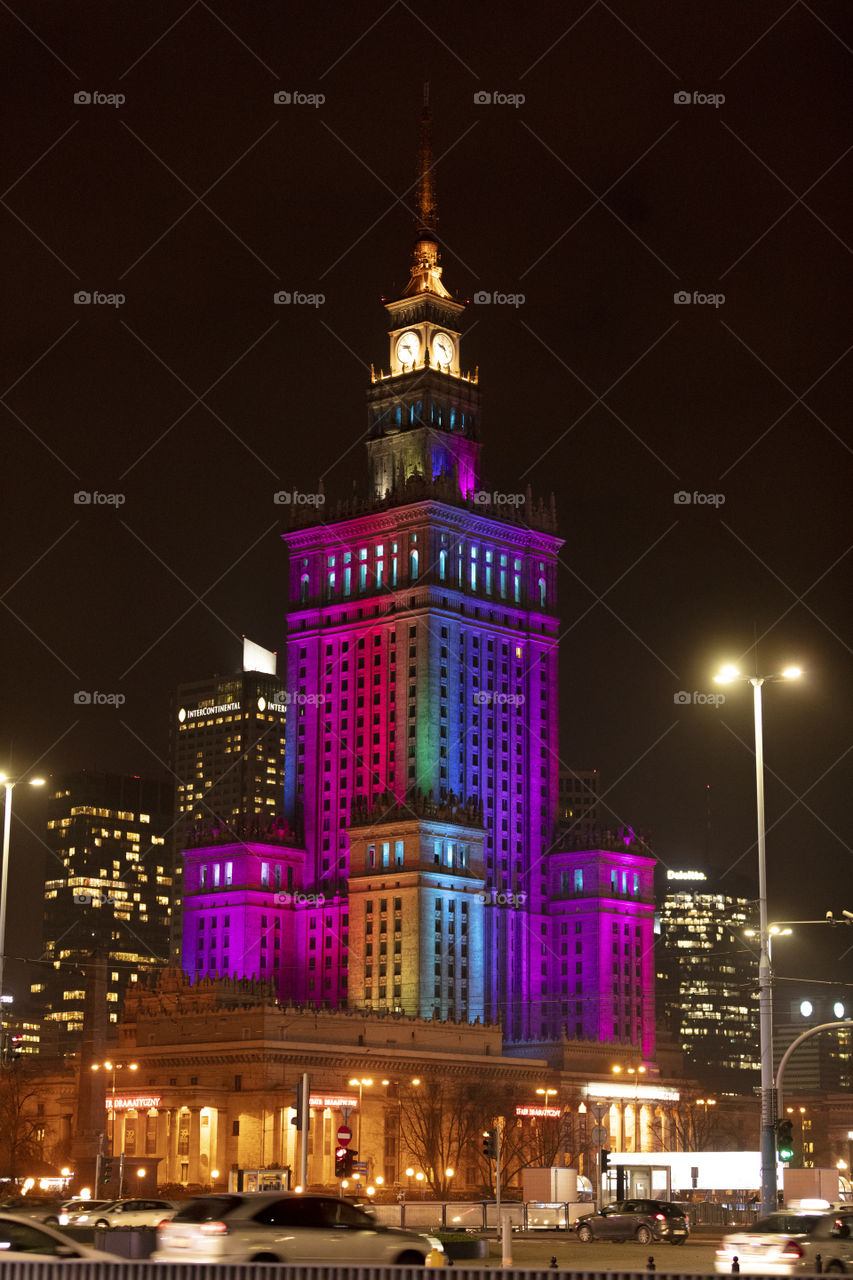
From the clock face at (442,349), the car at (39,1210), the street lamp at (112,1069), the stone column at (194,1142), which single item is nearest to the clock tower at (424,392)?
the clock face at (442,349)

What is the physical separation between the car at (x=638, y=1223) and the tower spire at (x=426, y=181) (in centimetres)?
13213

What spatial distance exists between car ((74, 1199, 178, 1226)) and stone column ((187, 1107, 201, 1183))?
7462 cm

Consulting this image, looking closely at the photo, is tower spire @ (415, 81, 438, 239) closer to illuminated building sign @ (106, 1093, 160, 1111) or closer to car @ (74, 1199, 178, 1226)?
illuminated building sign @ (106, 1093, 160, 1111)

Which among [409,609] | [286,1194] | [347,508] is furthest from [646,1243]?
[347,508]

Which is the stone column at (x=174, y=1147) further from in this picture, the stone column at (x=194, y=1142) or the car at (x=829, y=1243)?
the car at (x=829, y=1243)

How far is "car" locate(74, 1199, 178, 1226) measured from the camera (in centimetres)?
6095

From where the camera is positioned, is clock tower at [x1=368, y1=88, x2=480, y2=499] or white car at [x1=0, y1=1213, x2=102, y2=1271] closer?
white car at [x1=0, y1=1213, x2=102, y2=1271]

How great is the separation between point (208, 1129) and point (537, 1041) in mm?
43636

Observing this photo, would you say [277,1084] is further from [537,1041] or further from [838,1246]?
[838,1246]

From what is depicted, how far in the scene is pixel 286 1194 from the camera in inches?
1545

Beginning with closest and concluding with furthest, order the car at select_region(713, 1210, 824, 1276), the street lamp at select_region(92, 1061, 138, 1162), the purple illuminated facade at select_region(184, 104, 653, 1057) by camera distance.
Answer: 1. the car at select_region(713, 1210, 824, 1276)
2. the street lamp at select_region(92, 1061, 138, 1162)
3. the purple illuminated facade at select_region(184, 104, 653, 1057)

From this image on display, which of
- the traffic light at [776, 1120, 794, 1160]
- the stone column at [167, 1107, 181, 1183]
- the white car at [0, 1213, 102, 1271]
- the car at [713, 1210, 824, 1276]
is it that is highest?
the traffic light at [776, 1120, 794, 1160]

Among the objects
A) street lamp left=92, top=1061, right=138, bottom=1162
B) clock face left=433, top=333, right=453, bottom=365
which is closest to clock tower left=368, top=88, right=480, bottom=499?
clock face left=433, top=333, right=453, bottom=365

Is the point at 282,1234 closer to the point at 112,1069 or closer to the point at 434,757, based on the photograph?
the point at 112,1069
